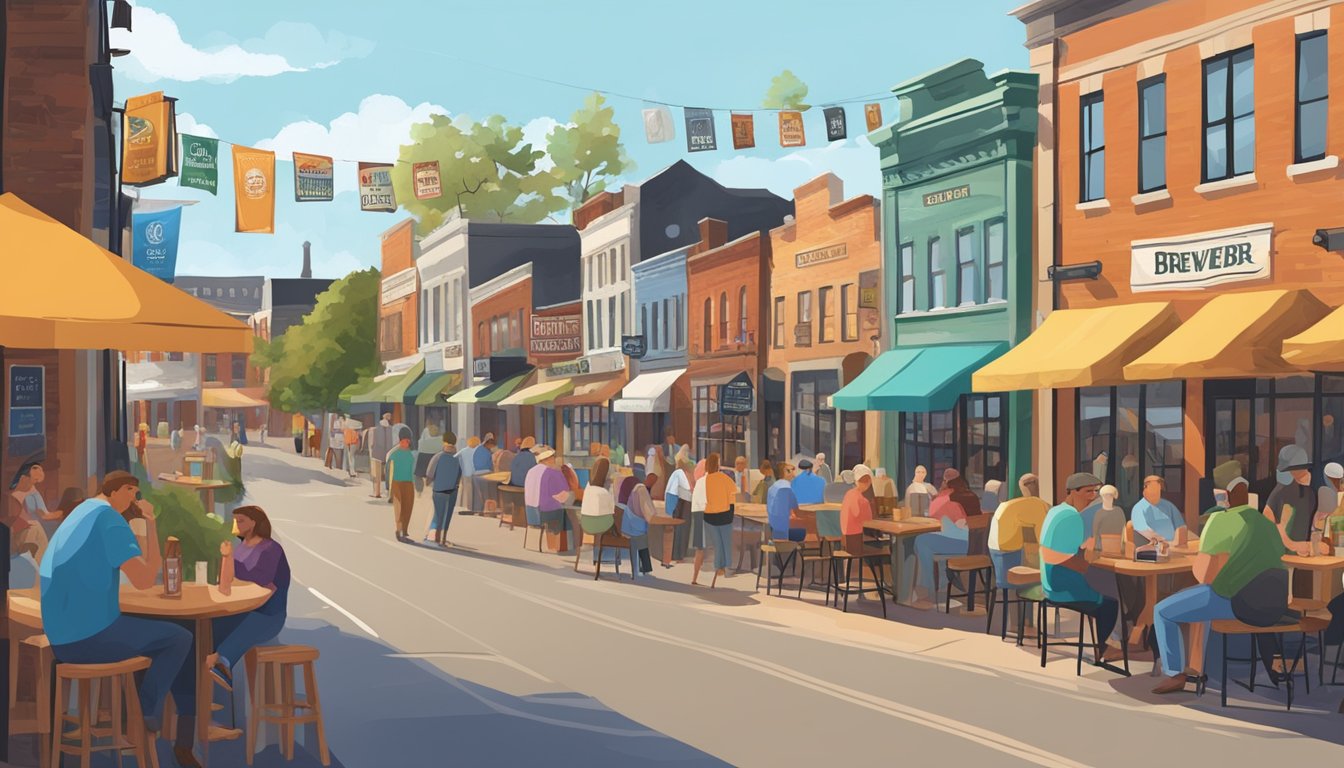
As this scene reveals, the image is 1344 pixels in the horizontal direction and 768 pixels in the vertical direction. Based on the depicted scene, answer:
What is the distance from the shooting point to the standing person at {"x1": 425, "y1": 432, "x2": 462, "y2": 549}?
26.7 m

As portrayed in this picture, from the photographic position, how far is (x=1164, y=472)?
2344cm

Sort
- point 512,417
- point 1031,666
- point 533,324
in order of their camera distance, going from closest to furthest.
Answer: point 1031,666 → point 533,324 → point 512,417

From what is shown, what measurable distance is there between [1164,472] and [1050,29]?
7861 mm

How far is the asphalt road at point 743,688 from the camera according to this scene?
1082 cm

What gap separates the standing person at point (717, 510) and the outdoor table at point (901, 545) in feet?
9.37

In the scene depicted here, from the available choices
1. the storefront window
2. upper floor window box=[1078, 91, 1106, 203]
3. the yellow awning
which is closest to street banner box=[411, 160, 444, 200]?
the storefront window

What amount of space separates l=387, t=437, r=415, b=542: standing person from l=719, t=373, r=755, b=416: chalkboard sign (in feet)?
34.6

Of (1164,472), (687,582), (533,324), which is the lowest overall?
(687,582)

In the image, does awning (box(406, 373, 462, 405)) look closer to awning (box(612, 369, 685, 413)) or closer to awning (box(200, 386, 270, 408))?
awning (box(612, 369, 685, 413))

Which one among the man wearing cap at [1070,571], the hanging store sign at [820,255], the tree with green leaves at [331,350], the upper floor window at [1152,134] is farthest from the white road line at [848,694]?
the tree with green leaves at [331,350]

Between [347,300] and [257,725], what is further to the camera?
[347,300]

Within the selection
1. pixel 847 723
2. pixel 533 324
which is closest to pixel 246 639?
pixel 847 723

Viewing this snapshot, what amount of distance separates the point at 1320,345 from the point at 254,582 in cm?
1208

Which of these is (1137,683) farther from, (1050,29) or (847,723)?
(1050,29)
